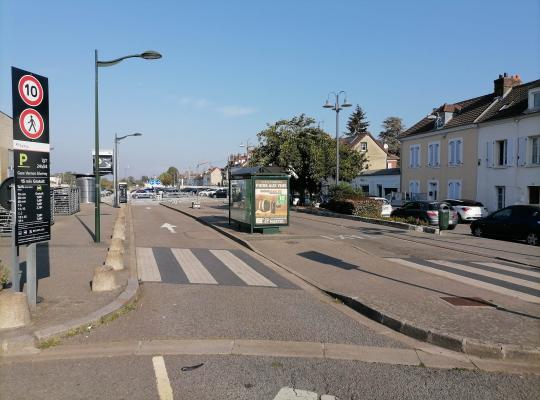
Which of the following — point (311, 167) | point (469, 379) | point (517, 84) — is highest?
point (517, 84)

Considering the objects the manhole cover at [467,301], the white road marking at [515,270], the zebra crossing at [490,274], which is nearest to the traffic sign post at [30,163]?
the manhole cover at [467,301]

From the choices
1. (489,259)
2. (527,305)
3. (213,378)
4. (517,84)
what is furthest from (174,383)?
(517,84)

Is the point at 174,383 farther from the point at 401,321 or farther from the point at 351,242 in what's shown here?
the point at 351,242

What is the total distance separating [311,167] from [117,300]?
31553 mm

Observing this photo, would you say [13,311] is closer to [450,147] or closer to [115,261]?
[115,261]

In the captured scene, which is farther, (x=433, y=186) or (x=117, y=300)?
(x=433, y=186)

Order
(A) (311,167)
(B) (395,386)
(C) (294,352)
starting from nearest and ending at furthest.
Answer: (B) (395,386) → (C) (294,352) → (A) (311,167)

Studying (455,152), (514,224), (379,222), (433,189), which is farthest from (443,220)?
(433,189)

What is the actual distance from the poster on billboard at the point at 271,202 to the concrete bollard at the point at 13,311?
1137 centimetres

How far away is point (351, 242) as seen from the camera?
16188mm

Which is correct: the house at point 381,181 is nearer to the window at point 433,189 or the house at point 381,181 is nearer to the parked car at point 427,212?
the window at point 433,189

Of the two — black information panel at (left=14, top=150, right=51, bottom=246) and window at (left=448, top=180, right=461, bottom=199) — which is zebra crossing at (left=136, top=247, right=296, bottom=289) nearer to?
black information panel at (left=14, top=150, right=51, bottom=246)

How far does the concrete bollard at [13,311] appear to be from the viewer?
5.84 metres

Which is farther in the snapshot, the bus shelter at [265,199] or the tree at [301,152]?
the tree at [301,152]
